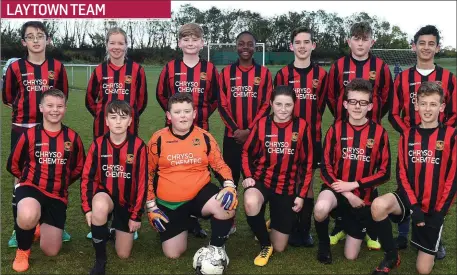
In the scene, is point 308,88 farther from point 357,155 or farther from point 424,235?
point 424,235

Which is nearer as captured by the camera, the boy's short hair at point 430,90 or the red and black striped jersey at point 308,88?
the boy's short hair at point 430,90

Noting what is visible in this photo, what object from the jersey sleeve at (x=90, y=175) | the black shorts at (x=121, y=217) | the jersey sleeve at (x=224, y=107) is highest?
the jersey sleeve at (x=224, y=107)

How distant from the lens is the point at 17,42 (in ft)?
105

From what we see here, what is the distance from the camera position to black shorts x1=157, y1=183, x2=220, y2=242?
3449mm

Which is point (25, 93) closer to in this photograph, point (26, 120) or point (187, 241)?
point (26, 120)

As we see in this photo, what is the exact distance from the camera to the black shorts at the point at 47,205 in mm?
3327

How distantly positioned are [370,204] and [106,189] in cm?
184

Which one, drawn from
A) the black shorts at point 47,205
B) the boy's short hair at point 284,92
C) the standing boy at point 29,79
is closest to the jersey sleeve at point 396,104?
the boy's short hair at point 284,92

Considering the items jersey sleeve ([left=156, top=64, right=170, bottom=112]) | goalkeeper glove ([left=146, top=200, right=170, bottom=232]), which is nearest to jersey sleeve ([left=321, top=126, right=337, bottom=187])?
goalkeeper glove ([left=146, top=200, right=170, bottom=232])

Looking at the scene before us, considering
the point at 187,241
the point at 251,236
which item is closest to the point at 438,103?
the point at 251,236

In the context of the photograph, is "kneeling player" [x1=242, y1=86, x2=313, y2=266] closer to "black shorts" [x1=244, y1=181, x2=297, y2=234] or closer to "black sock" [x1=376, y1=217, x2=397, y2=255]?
"black shorts" [x1=244, y1=181, x2=297, y2=234]

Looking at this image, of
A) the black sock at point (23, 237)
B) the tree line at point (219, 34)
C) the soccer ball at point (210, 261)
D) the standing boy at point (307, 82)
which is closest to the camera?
the soccer ball at point (210, 261)

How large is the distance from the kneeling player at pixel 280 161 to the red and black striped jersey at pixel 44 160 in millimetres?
1278

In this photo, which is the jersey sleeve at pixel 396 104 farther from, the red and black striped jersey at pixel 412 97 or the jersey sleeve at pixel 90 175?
the jersey sleeve at pixel 90 175
